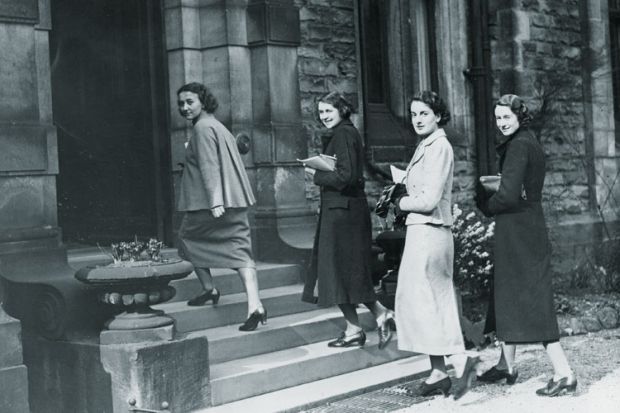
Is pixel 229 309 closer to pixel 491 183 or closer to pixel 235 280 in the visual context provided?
pixel 235 280

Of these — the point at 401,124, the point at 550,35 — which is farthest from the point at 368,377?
the point at 550,35

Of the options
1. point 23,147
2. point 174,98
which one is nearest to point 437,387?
point 23,147

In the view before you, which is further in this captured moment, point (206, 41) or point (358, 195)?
point (206, 41)

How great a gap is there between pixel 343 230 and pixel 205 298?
49.6 inches

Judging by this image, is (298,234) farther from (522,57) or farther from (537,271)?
(522,57)

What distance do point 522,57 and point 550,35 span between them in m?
0.94

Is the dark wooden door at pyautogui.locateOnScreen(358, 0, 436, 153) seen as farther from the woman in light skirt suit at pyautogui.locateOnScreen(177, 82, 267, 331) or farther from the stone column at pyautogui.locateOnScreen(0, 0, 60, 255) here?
the stone column at pyautogui.locateOnScreen(0, 0, 60, 255)

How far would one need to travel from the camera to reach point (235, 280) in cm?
827

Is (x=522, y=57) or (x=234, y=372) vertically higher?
(x=522, y=57)

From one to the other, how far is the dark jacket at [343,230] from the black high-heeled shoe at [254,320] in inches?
14.9

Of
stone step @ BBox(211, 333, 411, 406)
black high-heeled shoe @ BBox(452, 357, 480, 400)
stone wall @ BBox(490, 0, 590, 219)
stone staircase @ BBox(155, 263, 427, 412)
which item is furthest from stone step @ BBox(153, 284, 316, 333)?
stone wall @ BBox(490, 0, 590, 219)

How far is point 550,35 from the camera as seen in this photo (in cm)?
1301

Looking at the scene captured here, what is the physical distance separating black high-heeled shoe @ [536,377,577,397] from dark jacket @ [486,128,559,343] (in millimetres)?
292

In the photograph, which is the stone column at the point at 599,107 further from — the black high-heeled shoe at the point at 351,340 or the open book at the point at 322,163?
the open book at the point at 322,163
